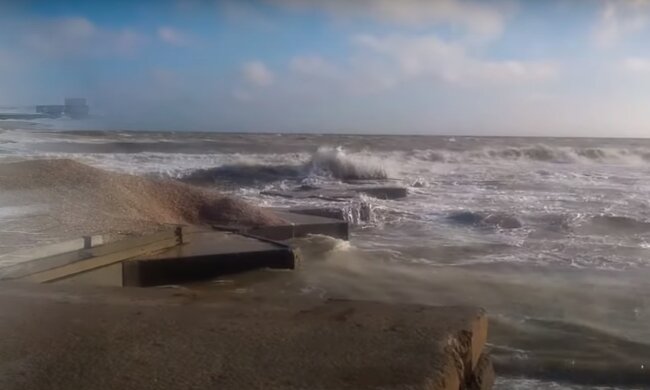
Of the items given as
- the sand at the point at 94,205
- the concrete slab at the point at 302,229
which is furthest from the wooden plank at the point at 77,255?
the concrete slab at the point at 302,229

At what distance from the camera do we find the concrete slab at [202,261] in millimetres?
8008

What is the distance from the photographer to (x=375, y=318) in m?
5.07

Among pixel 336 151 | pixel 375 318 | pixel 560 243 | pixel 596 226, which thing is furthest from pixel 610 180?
pixel 375 318

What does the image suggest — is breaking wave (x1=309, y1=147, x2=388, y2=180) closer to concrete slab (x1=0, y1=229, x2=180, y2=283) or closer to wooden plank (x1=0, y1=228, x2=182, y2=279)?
wooden plank (x1=0, y1=228, x2=182, y2=279)

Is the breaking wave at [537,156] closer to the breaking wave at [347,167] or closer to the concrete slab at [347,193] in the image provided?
the breaking wave at [347,167]

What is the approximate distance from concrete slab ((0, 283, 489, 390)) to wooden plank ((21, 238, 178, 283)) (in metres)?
0.96

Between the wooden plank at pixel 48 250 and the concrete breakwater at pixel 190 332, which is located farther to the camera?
the wooden plank at pixel 48 250

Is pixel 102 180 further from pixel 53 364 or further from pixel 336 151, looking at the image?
pixel 336 151

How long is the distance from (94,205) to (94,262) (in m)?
3.29

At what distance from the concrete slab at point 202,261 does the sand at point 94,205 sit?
0.82 metres

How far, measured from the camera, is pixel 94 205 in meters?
10.5

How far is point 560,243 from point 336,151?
2130cm

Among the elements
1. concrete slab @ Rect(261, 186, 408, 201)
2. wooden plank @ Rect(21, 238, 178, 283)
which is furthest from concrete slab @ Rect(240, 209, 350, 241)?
concrete slab @ Rect(261, 186, 408, 201)

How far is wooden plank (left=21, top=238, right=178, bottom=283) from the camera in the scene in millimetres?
6807
